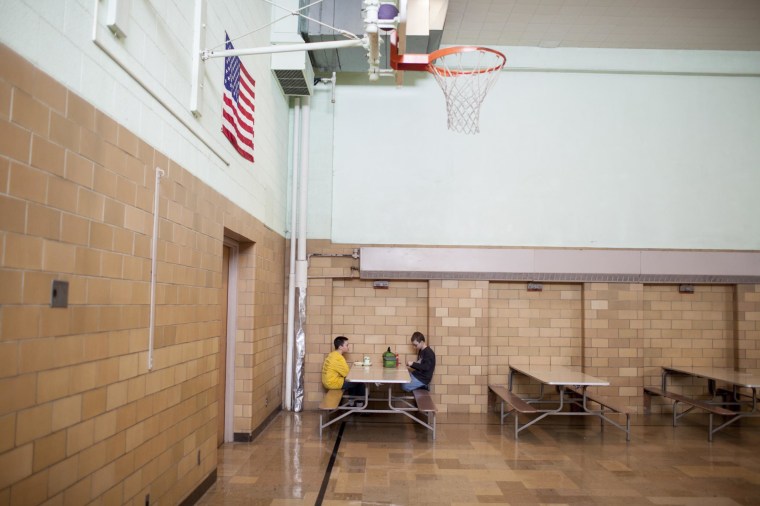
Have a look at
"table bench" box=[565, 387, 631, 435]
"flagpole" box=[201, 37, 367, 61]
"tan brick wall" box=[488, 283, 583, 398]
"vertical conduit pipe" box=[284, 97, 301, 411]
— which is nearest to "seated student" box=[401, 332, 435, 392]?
"tan brick wall" box=[488, 283, 583, 398]

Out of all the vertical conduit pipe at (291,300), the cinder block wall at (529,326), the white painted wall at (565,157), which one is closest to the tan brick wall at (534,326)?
the cinder block wall at (529,326)

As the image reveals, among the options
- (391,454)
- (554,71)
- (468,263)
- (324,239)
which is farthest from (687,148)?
(391,454)

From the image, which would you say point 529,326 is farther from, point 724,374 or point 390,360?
point 724,374

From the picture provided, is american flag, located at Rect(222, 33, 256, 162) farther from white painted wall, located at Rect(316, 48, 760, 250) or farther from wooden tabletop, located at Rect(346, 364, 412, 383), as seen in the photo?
wooden tabletop, located at Rect(346, 364, 412, 383)

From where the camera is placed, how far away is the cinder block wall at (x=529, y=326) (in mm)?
8258

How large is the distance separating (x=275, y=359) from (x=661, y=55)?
763 cm

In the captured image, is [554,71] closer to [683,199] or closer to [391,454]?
[683,199]

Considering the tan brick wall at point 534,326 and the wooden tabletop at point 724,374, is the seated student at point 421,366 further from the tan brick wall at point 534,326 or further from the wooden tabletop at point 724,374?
the wooden tabletop at point 724,374

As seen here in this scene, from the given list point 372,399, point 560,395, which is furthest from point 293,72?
point 560,395

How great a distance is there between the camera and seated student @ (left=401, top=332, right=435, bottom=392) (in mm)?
7643

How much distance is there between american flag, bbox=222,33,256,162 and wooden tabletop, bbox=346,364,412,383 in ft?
9.48

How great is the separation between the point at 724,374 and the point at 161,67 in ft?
26.4

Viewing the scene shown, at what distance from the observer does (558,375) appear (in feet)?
23.7

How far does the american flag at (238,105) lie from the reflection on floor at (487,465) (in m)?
3.27
